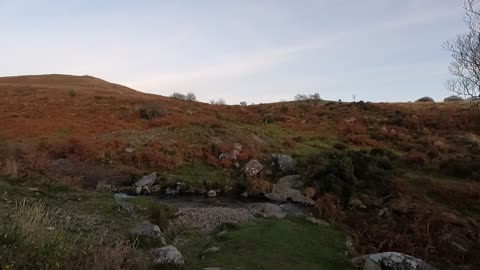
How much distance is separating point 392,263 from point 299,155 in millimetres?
21157

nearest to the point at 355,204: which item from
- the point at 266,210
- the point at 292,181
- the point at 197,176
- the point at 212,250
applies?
the point at 266,210

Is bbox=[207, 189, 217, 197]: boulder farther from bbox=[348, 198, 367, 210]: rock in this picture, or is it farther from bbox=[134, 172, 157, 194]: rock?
bbox=[348, 198, 367, 210]: rock

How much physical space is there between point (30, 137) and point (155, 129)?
27.0 feet

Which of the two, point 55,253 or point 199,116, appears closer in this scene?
point 55,253

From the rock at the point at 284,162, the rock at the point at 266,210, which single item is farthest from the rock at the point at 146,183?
the rock at the point at 284,162

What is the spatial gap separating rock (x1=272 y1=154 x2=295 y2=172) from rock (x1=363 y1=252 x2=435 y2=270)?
17.3 meters

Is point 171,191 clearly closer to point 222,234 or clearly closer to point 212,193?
point 212,193

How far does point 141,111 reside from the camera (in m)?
40.9

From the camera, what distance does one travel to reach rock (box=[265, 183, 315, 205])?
21.4 meters

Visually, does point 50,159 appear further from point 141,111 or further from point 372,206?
point 372,206

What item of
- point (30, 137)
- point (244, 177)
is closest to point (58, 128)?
point (30, 137)

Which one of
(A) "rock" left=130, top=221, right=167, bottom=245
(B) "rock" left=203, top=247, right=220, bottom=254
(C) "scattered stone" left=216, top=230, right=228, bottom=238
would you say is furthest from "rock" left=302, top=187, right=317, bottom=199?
(B) "rock" left=203, top=247, right=220, bottom=254

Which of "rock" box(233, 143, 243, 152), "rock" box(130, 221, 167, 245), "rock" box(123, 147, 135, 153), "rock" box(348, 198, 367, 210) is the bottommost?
"rock" box(348, 198, 367, 210)

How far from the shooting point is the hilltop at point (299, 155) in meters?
15.7
